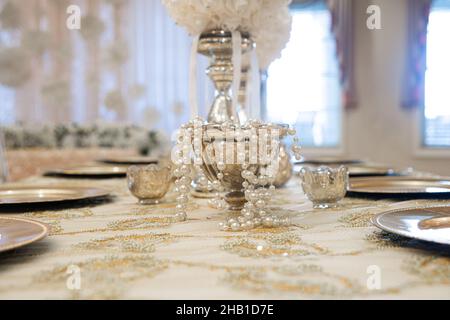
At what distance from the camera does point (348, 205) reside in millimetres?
1115

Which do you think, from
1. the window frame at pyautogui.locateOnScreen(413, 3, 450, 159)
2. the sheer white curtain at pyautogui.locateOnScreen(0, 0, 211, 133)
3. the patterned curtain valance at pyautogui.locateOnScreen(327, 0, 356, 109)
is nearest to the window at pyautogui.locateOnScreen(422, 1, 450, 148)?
the window frame at pyautogui.locateOnScreen(413, 3, 450, 159)

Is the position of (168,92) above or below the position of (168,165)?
above

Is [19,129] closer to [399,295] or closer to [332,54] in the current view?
[332,54]

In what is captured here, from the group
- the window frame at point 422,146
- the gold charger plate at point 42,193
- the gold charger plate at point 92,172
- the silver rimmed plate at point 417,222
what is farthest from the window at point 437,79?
the silver rimmed plate at point 417,222

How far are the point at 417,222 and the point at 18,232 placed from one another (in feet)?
1.89

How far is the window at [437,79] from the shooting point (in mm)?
4941

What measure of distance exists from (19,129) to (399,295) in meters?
4.15

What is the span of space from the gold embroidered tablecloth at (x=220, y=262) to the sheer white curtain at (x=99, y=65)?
364 centimetres

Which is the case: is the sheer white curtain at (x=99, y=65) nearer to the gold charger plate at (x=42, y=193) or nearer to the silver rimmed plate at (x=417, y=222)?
the gold charger plate at (x=42, y=193)

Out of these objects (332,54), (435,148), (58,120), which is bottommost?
(435,148)

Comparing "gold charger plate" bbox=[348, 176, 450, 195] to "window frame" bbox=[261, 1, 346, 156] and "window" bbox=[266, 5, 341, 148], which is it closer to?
"window frame" bbox=[261, 1, 346, 156]

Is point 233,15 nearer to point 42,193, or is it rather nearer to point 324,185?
point 324,185

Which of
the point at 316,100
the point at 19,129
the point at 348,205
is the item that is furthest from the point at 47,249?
the point at 316,100
